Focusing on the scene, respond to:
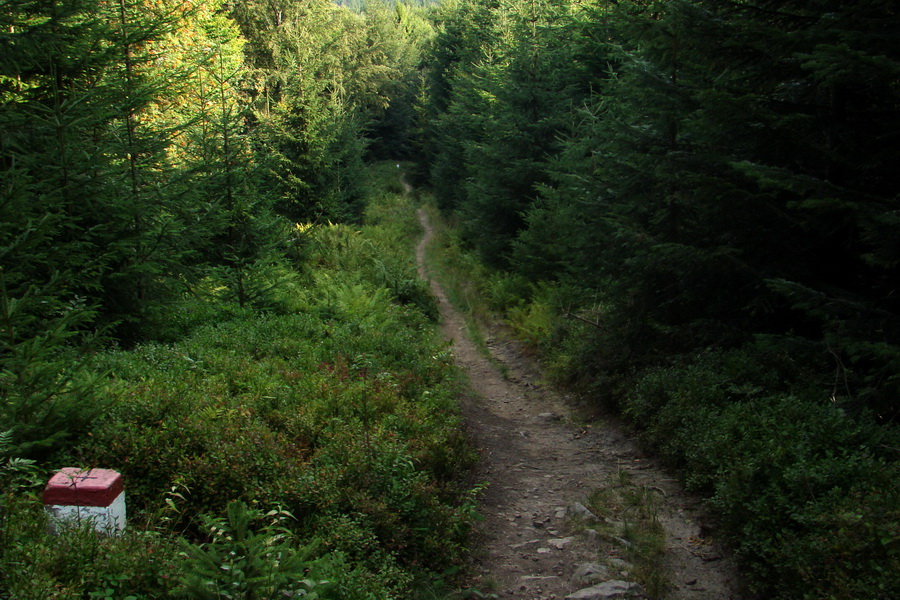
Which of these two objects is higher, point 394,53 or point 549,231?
point 394,53

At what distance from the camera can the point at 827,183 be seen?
655 cm

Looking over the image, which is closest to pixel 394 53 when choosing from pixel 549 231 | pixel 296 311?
pixel 549 231

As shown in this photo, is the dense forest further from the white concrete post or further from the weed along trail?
the weed along trail

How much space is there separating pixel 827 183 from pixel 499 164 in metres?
15.6

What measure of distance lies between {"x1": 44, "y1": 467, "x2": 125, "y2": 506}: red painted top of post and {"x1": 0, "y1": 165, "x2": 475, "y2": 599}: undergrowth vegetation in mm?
183

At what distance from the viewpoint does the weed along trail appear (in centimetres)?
534

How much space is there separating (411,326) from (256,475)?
971cm

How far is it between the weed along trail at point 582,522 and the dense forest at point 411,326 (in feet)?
1.37

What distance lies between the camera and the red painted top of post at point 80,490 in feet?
13.0

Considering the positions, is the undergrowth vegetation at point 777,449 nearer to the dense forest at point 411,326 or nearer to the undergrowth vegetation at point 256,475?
the dense forest at point 411,326

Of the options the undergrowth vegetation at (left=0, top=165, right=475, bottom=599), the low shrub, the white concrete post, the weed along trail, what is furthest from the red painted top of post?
the low shrub

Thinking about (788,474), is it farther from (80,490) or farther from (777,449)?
(80,490)

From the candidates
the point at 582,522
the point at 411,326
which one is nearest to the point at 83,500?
the point at 582,522

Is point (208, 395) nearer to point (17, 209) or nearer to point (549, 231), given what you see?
point (17, 209)
